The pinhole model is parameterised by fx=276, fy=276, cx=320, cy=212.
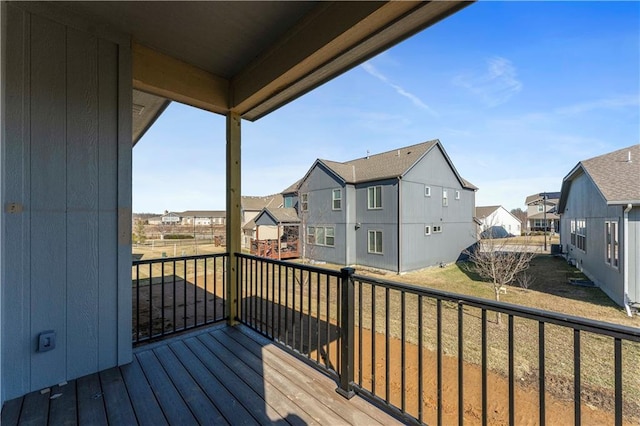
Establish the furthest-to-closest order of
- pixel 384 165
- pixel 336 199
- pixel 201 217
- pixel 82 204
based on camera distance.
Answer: pixel 201 217, pixel 336 199, pixel 384 165, pixel 82 204

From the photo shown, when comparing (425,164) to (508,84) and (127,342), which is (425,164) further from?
(127,342)

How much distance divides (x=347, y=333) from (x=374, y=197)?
10256mm

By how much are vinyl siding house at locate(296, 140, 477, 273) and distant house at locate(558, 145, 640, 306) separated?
14.7 ft

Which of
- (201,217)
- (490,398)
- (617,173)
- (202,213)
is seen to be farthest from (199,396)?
(202,213)

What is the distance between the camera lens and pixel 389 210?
36.3 feet

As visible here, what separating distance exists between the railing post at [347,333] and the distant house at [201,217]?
44535mm

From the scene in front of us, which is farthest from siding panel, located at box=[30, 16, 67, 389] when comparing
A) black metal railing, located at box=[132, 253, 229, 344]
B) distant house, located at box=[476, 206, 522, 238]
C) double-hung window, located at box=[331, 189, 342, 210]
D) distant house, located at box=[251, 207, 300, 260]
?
distant house, located at box=[476, 206, 522, 238]

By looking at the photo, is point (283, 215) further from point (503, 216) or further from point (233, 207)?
point (503, 216)

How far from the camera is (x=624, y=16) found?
3.38 metres

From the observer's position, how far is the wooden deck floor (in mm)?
1623

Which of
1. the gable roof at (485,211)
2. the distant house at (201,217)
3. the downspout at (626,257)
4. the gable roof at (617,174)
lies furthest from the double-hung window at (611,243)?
the distant house at (201,217)

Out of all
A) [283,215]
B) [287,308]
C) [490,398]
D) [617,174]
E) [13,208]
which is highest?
[617,174]

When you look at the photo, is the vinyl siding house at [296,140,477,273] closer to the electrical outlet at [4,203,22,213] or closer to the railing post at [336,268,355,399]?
the railing post at [336,268,355,399]

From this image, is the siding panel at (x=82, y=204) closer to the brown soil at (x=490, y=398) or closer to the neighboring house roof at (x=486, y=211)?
the brown soil at (x=490, y=398)
